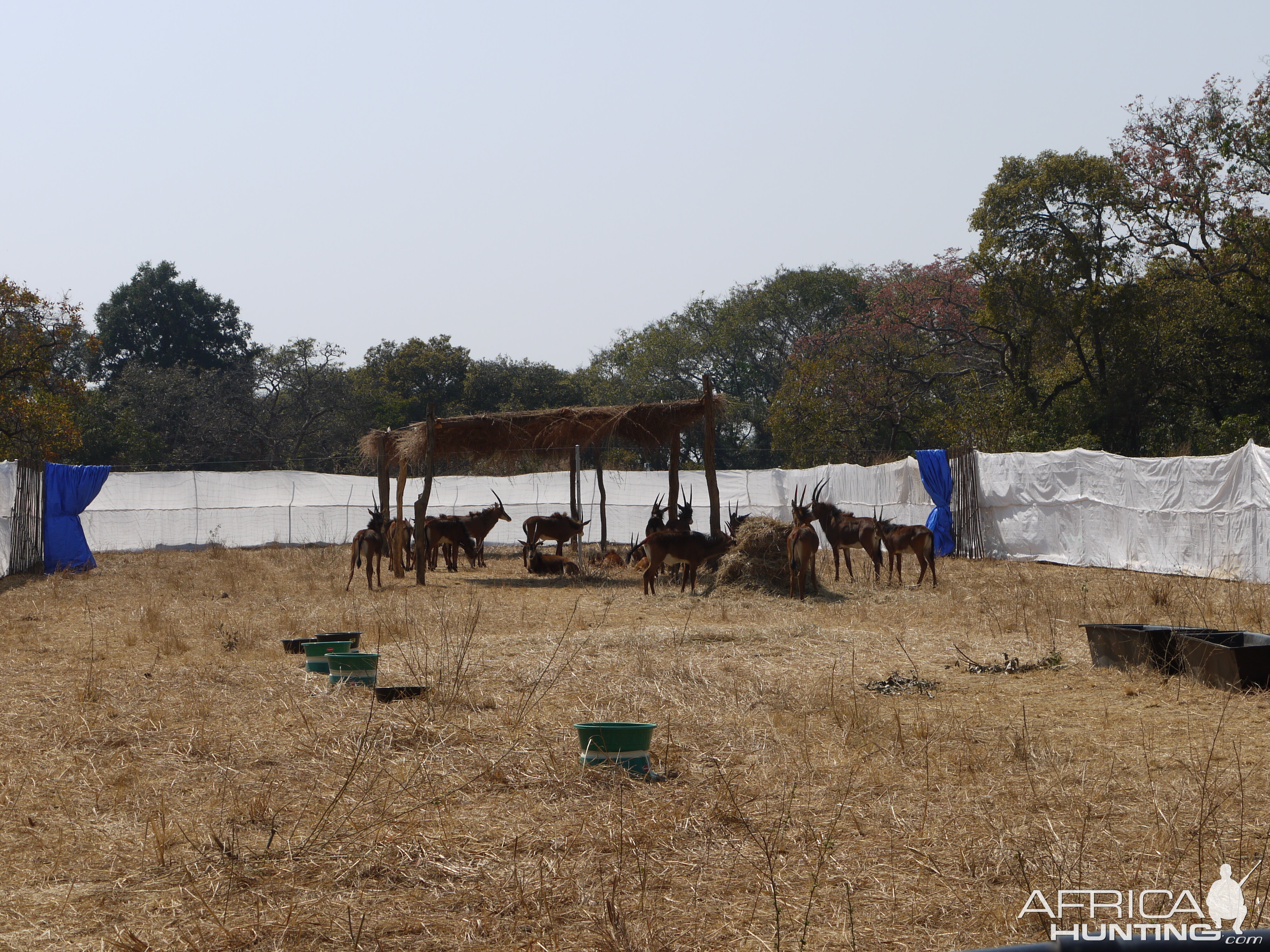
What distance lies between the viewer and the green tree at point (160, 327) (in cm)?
5047

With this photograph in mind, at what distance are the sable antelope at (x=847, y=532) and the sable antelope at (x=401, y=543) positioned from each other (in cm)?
765

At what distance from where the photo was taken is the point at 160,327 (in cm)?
5103

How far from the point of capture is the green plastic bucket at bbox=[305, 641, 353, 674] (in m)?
8.57

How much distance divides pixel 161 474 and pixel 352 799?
88.7ft

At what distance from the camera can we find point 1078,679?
808 cm

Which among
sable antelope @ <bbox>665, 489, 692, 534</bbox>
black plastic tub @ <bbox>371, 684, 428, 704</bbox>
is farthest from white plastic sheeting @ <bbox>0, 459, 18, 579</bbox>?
black plastic tub @ <bbox>371, 684, 428, 704</bbox>

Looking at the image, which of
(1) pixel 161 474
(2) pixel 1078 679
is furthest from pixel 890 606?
(1) pixel 161 474

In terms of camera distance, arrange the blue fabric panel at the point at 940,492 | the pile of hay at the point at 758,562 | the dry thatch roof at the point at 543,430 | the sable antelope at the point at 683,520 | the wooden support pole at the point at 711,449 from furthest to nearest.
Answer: the blue fabric panel at the point at 940,492, the dry thatch roof at the point at 543,430, the wooden support pole at the point at 711,449, the sable antelope at the point at 683,520, the pile of hay at the point at 758,562

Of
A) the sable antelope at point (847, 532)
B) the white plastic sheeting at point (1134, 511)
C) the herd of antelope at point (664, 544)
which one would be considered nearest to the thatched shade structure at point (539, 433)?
the herd of antelope at point (664, 544)

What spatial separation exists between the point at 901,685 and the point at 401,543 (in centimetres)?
1435

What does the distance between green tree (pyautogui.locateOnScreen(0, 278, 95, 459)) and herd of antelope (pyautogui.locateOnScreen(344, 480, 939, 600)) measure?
948 centimetres

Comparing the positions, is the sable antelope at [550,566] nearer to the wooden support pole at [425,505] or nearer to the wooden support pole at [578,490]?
the wooden support pole at [578,490]

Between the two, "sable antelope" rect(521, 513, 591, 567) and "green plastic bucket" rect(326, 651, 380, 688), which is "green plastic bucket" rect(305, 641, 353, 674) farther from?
"sable antelope" rect(521, 513, 591, 567)

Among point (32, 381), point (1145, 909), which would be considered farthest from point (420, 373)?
point (1145, 909)
